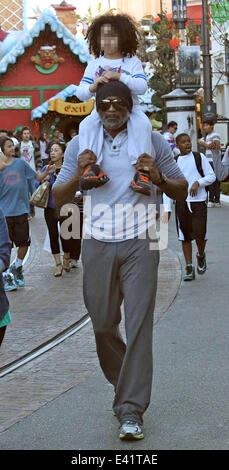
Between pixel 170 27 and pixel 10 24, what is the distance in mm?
7463

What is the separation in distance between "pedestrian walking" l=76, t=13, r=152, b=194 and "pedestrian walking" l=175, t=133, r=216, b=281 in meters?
5.18

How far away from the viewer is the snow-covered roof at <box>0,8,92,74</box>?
1431 inches

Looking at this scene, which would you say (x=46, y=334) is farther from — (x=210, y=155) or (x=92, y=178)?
(x=210, y=155)

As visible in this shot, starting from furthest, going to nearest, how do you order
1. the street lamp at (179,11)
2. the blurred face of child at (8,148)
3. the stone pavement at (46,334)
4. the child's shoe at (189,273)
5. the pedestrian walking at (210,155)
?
the street lamp at (179,11), the pedestrian walking at (210,155), the child's shoe at (189,273), the blurred face of child at (8,148), the stone pavement at (46,334)

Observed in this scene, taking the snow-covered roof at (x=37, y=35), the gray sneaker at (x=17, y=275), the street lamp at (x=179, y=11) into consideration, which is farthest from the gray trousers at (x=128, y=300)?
the snow-covered roof at (x=37, y=35)

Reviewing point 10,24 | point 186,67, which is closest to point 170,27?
point 10,24

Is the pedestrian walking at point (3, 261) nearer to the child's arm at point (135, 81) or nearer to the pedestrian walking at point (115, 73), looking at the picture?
the pedestrian walking at point (115, 73)

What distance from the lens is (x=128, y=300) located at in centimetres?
524

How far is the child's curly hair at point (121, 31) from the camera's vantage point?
18.5 feet

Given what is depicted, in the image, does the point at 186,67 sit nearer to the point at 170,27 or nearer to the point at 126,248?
the point at 170,27

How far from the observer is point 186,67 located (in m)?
31.8

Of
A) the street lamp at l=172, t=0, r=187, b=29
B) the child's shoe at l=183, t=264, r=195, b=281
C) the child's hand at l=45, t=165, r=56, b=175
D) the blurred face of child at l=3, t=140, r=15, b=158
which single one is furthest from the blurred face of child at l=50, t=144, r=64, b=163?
the street lamp at l=172, t=0, r=187, b=29

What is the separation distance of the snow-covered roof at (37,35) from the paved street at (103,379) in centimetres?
2628

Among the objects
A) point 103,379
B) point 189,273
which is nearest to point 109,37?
point 103,379
